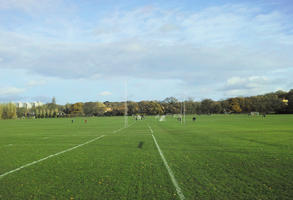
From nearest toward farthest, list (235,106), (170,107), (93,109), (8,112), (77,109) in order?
(8,112) < (235,106) < (77,109) < (93,109) < (170,107)

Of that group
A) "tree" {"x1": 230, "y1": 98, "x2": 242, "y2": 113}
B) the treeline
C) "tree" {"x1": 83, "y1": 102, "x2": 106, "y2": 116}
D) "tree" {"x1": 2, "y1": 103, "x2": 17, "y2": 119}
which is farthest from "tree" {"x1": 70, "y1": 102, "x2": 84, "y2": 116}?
"tree" {"x1": 230, "y1": 98, "x2": 242, "y2": 113}

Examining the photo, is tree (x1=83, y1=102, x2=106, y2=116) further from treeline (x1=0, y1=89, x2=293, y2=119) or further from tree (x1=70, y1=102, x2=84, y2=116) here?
tree (x1=70, y1=102, x2=84, y2=116)

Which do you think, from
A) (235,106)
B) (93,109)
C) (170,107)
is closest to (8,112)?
(93,109)

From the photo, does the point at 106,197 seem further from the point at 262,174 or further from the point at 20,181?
the point at 262,174

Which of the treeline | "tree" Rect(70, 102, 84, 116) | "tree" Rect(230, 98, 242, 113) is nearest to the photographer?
the treeline

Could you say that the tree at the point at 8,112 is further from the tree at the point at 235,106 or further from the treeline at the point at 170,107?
the tree at the point at 235,106

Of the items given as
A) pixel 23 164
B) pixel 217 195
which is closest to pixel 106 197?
pixel 217 195

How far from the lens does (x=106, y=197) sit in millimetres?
6016

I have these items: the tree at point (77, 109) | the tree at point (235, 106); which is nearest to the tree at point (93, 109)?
the tree at point (77, 109)

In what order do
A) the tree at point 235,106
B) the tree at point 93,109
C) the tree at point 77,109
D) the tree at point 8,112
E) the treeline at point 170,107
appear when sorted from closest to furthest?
the treeline at point 170,107
the tree at point 8,112
the tree at point 235,106
the tree at point 93,109
the tree at point 77,109

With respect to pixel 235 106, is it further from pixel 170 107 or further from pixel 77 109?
pixel 77 109

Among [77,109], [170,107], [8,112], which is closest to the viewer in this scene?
[8,112]

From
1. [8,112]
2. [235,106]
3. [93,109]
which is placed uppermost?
[235,106]

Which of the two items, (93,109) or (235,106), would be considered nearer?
(235,106)
